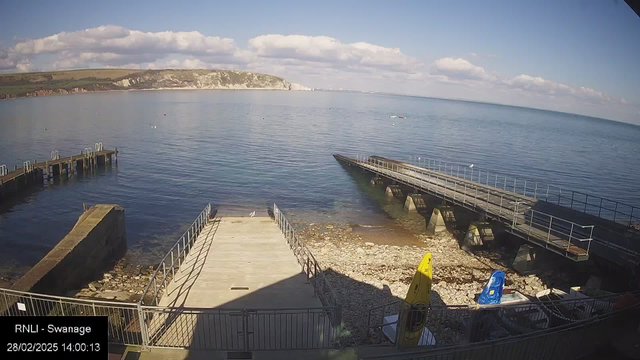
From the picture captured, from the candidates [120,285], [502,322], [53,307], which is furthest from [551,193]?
[53,307]

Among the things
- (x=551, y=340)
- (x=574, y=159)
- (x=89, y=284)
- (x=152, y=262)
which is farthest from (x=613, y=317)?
(x=574, y=159)

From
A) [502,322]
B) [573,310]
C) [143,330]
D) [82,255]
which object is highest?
[573,310]

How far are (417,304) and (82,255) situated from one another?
53.8ft

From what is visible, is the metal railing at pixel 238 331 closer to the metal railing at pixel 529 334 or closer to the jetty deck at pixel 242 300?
the jetty deck at pixel 242 300

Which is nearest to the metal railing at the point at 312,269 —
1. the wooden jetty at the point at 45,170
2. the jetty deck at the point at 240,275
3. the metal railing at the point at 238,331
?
the jetty deck at the point at 240,275

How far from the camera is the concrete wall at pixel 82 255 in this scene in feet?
51.4

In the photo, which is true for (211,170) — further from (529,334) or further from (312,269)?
(529,334)

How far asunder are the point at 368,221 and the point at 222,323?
23.4 m

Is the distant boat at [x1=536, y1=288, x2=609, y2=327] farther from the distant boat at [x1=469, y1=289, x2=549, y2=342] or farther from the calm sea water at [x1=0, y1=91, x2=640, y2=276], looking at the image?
the calm sea water at [x1=0, y1=91, x2=640, y2=276]

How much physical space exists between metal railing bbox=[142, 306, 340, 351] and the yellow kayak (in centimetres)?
176

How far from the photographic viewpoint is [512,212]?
24719mm

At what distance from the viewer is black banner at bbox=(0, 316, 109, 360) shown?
597 centimetres

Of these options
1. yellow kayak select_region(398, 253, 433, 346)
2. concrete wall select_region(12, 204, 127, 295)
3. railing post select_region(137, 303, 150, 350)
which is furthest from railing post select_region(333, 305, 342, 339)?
concrete wall select_region(12, 204, 127, 295)

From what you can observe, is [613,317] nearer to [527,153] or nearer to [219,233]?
[219,233]
